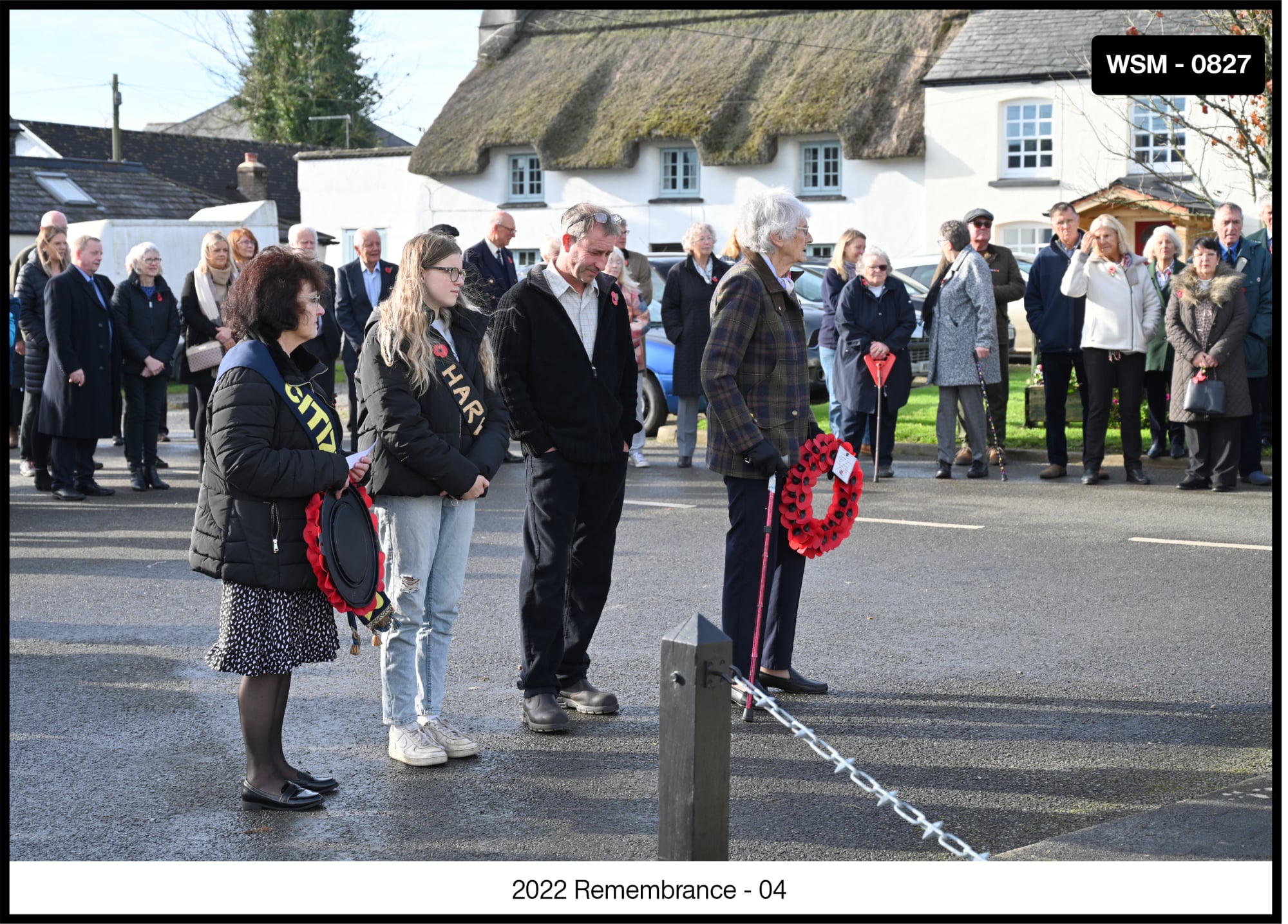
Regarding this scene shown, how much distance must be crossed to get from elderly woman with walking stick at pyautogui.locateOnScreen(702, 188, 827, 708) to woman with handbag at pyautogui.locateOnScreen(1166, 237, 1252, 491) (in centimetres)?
666

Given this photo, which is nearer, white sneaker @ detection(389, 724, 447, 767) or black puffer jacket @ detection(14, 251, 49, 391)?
white sneaker @ detection(389, 724, 447, 767)

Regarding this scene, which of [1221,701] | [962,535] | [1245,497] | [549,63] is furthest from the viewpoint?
[549,63]

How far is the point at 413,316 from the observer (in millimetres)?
5547

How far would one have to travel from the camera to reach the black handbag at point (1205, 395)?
12008 mm

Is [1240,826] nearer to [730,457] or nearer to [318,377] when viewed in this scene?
[730,457]

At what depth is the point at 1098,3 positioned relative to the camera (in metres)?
4.89

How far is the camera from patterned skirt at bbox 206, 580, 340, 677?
5.06 m

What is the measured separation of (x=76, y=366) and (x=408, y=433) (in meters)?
8.02

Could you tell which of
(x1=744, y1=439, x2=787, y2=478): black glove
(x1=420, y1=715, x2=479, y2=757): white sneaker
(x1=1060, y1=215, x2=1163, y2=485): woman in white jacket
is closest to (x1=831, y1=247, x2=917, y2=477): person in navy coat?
(x1=1060, y1=215, x2=1163, y2=485): woman in white jacket

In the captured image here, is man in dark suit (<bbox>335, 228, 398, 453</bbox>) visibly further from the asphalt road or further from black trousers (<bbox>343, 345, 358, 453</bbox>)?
the asphalt road

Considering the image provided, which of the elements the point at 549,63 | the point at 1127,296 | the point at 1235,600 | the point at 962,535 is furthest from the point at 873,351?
the point at 549,63

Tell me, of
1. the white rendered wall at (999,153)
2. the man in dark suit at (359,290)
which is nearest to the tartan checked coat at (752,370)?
the man in dark suit at (359,290)

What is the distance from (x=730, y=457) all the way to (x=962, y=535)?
4380 mm

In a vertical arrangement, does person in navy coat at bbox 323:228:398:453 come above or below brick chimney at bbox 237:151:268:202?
below
